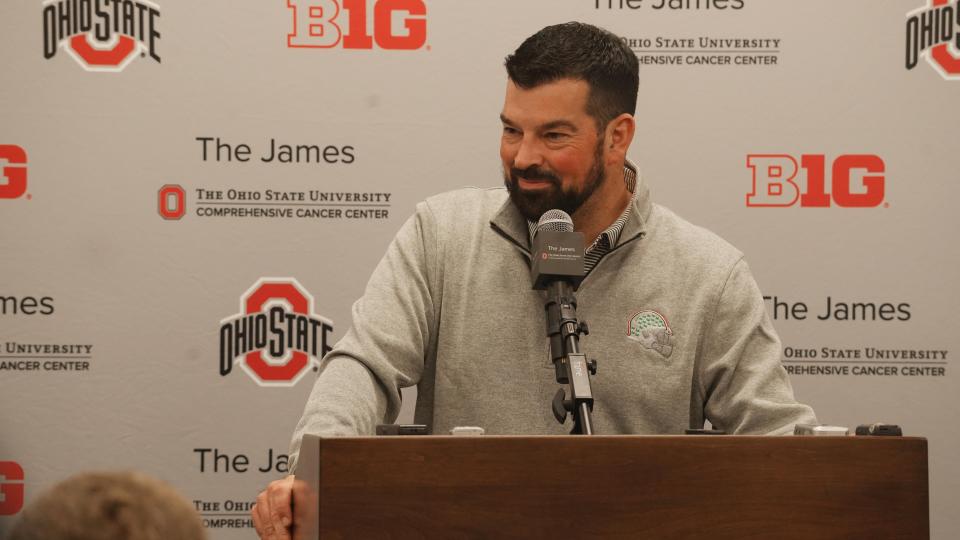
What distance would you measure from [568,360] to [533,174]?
2.42 feet

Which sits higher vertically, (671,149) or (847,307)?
(671,149)

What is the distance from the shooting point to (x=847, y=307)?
325cm

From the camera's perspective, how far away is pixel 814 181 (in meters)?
3.27

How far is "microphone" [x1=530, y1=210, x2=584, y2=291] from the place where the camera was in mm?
1778

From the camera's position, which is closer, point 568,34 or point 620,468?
point 620,468

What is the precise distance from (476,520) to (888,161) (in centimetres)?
236

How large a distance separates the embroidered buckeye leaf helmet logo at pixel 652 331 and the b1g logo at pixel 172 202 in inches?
59.8

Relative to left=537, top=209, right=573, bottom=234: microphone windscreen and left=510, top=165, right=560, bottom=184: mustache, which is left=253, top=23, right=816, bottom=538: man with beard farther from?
left=537, top=209, right=573, bottom=234: microphone windscreen

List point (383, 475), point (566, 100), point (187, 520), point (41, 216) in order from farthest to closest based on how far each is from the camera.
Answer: point (41, 216) → point (566, 100) → point (383, 475) → point (187, 520)

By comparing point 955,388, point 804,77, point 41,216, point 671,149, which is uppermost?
point 804,77

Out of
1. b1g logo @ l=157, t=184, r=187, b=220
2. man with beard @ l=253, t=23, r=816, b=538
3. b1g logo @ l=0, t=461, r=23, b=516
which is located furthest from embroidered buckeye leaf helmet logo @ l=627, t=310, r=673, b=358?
b1g logo @ l=0, t=461, r=23, b=516

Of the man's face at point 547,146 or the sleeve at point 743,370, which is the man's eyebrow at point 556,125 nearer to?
the man's face at point 547,146

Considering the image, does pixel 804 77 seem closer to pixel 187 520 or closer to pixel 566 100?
pixel 566 100

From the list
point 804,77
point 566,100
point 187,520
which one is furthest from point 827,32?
point 187,520
